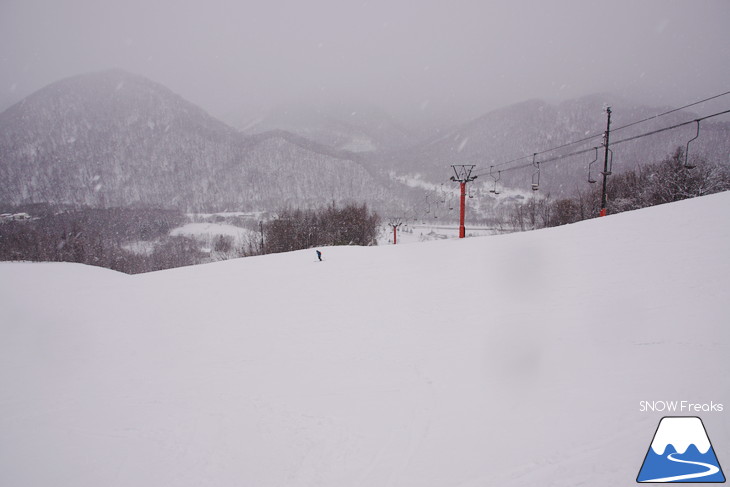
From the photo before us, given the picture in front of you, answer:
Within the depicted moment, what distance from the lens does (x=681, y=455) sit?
363 centimetres

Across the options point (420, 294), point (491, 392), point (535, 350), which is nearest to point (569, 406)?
point (491, 392)

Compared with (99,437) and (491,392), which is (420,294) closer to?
(491,392)

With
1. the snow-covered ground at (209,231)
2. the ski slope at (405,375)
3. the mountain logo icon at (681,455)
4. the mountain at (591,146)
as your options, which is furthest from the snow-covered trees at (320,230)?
the snow-covered ground at (209,231)

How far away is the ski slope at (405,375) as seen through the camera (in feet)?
14.9

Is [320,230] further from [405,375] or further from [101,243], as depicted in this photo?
[101,243]

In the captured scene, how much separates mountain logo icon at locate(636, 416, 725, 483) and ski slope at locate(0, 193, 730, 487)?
135 millimetres

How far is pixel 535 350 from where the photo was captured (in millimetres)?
6746

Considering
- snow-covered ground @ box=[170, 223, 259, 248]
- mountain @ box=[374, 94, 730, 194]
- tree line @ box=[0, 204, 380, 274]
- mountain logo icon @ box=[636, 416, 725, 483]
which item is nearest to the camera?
mountain logo icon @ box=[636, 416, 725, 483]

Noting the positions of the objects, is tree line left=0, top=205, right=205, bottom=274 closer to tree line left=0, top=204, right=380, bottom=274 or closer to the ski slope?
tree line left=0, top=204, right=380, bottom=274

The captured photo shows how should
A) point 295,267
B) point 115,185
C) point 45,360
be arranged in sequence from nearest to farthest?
point 45,360
point 295,267
point 115,185

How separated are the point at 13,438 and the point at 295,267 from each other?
44.8ft

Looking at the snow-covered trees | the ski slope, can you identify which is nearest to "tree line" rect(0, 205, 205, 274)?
the snow-covered trees

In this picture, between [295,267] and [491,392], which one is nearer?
[491,392]

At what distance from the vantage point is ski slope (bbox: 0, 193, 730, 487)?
455 centimetres
